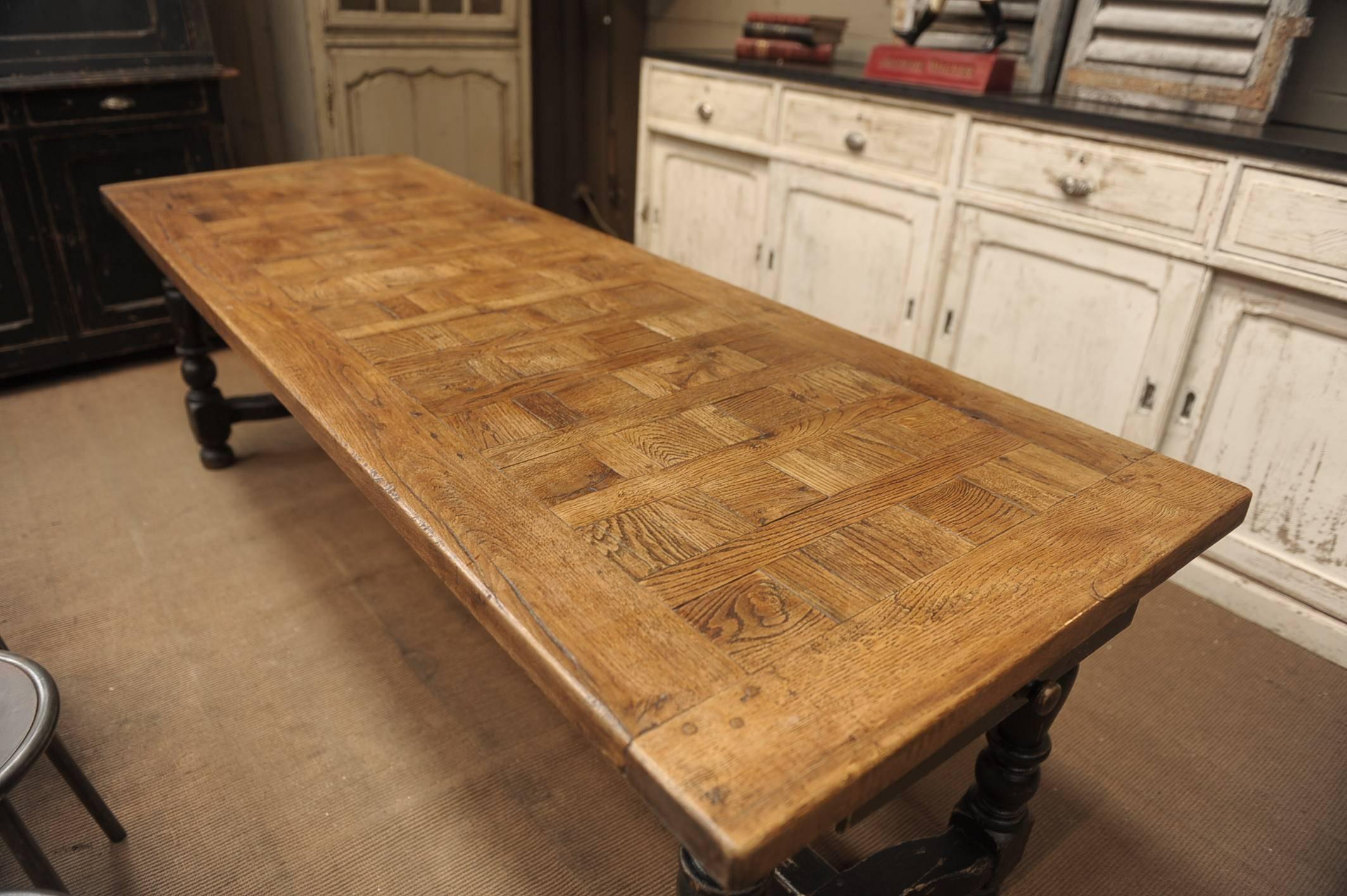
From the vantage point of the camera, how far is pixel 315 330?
139 cm

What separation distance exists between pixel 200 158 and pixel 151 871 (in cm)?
222

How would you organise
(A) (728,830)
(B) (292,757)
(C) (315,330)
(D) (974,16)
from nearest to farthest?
(A) (728,830) → (C) (315,330) → (B) (292,757) → (D) (974,16)

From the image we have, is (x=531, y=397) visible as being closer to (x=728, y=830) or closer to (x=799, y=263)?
(x=728, y=830)

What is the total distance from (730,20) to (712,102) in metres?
0.95

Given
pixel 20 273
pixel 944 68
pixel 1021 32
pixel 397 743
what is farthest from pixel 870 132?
pixel 20 273

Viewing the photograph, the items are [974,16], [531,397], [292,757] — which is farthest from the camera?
[974,16]

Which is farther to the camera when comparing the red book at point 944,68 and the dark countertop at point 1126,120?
the red book at point 944,68

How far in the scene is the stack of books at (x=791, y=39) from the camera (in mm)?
2779

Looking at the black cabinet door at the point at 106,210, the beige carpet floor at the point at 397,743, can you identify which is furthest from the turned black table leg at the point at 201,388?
the black cabinet door at the point at 106,210

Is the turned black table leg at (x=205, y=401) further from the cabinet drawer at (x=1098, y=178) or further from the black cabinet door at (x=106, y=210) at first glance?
the cabinet drawer at (x=1098, y=178)

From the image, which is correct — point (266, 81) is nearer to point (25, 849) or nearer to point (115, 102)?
point (115, 102)

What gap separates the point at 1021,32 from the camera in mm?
2389

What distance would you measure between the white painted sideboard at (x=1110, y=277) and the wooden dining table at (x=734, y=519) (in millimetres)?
853

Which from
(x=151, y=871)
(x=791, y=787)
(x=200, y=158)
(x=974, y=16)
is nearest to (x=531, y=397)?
(x=791, y=787)
